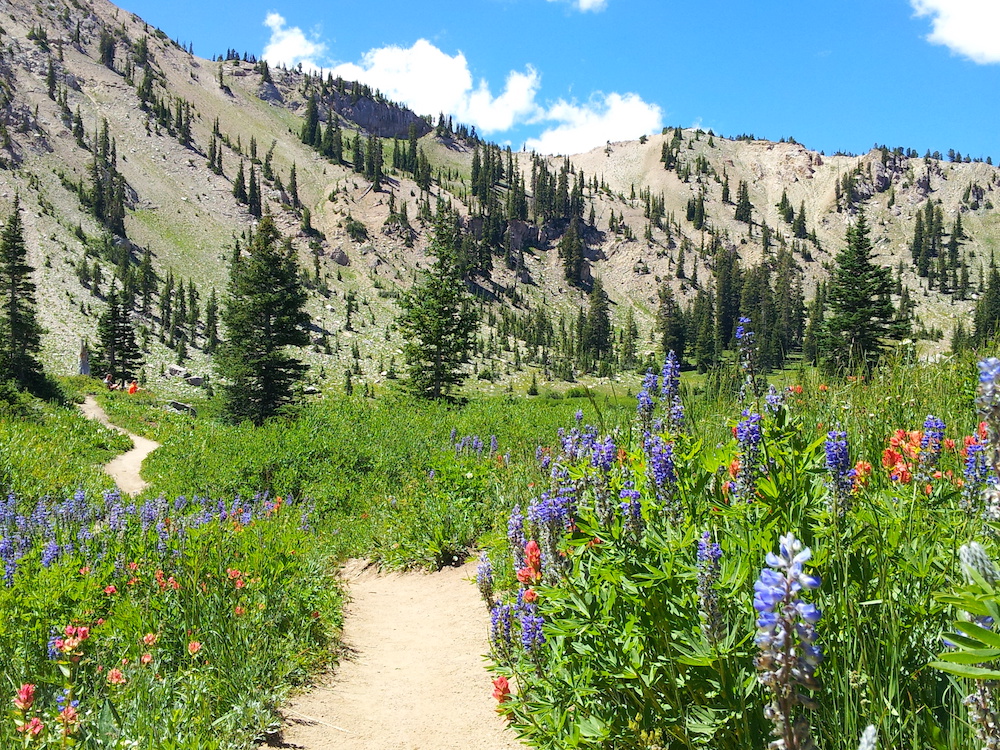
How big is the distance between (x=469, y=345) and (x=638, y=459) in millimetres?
28463

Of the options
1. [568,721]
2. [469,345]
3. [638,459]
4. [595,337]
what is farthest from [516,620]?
[595,337]

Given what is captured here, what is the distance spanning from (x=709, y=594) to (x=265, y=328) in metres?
27.8

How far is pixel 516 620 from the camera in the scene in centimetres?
471

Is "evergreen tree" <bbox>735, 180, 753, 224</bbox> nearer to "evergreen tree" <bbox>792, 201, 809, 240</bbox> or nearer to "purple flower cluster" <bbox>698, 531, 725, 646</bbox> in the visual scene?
"evergreen tree" <bbox>792, 201, 809, 240</bbox>

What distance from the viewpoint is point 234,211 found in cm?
11819

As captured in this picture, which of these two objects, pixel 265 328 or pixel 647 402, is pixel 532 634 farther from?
pixel 265 328

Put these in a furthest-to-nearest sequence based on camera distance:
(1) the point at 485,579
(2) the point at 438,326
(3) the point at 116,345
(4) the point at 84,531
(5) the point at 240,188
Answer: (5) the point at 240,188 → (3) the point at 116,345 → (2) the point at 438,326 → (4) the point at 84,531 → (1) the point at 485,579

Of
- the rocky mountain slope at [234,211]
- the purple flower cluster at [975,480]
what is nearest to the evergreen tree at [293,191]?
the rocky mountain slope at [234,211]

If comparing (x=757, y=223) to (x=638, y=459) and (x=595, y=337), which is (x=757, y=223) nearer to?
(x=595, y=337)

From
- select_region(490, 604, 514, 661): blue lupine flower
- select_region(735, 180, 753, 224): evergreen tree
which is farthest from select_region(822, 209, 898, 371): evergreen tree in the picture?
select_region(735, 180, 753, 224): evergreen tree

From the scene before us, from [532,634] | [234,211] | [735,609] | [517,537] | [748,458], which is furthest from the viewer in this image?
[234,211]

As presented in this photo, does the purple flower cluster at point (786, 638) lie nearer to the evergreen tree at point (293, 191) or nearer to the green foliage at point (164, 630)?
the green foliage at point (164, 630)

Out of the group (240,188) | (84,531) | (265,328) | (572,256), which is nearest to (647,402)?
(84,531)

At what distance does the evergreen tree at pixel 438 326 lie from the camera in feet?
101
